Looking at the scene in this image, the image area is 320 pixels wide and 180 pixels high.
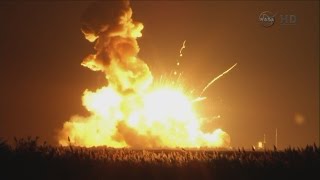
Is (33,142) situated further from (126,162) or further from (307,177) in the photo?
(307,177)

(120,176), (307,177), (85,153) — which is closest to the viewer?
(307,177)

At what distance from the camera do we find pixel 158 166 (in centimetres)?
4997

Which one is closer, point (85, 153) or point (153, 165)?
point (153, 165)

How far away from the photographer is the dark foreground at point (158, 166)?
47.7 m

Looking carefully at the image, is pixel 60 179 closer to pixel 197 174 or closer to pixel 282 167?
pixel 197 174

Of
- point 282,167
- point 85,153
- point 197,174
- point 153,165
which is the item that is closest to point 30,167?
point 85,153

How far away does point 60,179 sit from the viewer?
50.3 metres

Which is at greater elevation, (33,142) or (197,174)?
(33,142)

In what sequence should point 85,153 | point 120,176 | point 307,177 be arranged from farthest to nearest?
point 85,153, point 120,176, point 307,177

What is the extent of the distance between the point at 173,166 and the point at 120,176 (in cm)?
404

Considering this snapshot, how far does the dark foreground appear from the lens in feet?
157

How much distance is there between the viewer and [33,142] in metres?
53.2

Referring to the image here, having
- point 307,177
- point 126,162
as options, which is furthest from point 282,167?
point 126,162

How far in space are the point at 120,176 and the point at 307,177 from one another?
1356 cm
